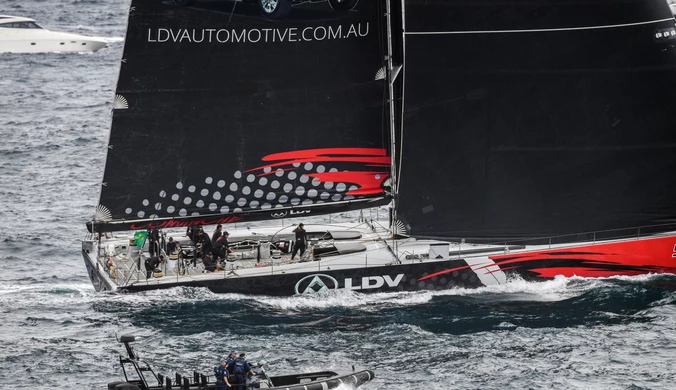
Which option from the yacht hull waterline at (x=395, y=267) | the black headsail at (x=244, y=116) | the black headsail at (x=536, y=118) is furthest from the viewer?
the yacht hull waterline at (x=395, y=267)

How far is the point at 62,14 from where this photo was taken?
5089 inches

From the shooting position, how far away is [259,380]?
37.0 m

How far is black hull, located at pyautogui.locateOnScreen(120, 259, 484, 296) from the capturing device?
44812 mm

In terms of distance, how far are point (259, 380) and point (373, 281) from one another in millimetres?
9339

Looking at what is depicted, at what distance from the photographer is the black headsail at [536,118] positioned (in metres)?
44.4

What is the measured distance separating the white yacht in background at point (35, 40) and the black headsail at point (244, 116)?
63.4 metres

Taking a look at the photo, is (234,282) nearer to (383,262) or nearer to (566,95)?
(383,262)

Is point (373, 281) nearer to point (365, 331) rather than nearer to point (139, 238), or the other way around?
point (365, 331)

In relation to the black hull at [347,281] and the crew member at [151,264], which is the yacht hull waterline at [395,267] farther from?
the crew member at [151,264]

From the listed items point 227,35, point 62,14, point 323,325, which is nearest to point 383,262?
point 323,325

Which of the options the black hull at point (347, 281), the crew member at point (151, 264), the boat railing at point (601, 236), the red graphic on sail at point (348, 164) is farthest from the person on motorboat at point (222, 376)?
the boat railing at point (601, 236)

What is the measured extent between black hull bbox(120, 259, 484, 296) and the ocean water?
0.98ft

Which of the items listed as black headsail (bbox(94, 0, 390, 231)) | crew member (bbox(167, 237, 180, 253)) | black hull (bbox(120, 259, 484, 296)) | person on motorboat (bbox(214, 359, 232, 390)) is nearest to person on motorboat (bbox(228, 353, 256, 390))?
person on motorboat (bbox(214, 359, 232, 390))

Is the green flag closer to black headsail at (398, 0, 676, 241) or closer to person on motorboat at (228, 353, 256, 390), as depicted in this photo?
black headsail at (398, 0, 676, 241)
